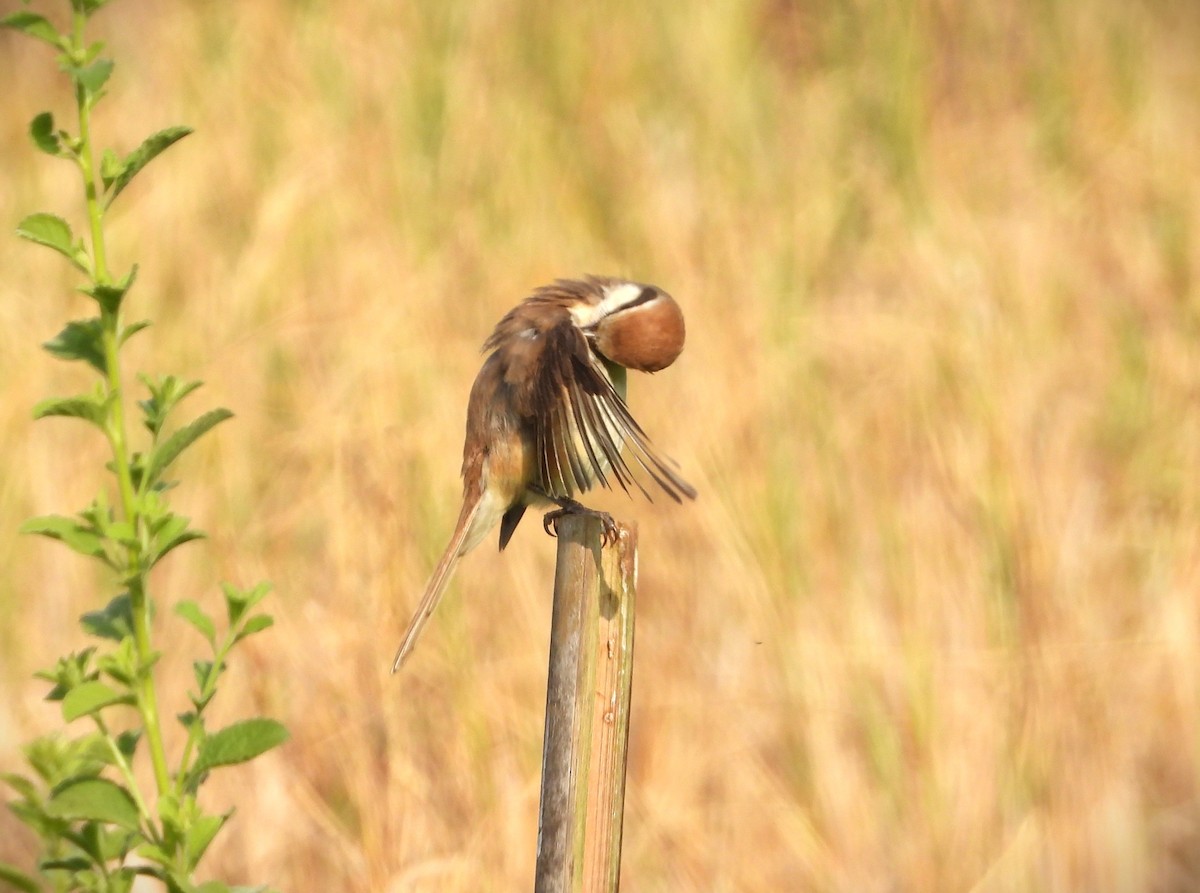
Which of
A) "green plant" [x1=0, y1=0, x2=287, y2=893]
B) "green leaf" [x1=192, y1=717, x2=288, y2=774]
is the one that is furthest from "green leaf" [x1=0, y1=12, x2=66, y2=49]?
"green leaf" [x1=192, y1=717, x2=288, y2=774]

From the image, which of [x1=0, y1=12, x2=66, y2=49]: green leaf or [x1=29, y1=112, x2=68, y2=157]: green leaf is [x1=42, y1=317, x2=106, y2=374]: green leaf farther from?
[x1=0, y1=12, x2=66, y2=49]: green leaf

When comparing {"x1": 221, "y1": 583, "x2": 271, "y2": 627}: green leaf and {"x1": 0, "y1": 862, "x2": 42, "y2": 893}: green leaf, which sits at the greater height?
{"x1": 221, "y1": 583, "x2": 271, "y2": 627}: green leaf

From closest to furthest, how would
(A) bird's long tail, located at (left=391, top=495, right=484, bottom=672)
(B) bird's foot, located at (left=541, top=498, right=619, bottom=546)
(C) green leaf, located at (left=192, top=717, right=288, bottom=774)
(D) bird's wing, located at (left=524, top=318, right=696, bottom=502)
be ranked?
(C) green leaf, located at (left=192, top=717, right=288, bottom=774), (B) bird's foot, located at (left=541, top=498, right=619, bottom=546), (D) bird's wing, located at (left=524, top=318, right=696, bottom=502), (A) bird's long tail, located at (left=391, top=495, right=484, bottom=672)

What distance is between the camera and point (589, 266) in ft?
18.6

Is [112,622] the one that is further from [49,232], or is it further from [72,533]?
[49,232]

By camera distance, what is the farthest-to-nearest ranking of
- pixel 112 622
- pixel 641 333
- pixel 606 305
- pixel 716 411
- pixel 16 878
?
pixel 716 411
pixel 606 305
pixel 641 333
pixel 112 622
pixel 16 878

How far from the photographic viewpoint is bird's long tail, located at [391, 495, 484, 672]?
9.23 feet

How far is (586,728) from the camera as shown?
78.1 inches

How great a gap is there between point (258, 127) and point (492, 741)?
3203mm

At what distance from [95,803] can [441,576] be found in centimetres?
144

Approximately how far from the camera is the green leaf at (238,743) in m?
1.56

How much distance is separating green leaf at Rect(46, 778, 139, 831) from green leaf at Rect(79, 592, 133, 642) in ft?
0.52

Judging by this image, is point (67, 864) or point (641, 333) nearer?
point (67, 864)

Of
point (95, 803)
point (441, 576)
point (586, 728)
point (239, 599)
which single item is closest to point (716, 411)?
point (441, 576)
